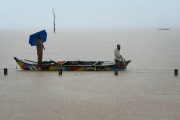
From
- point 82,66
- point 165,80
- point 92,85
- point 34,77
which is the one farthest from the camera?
point 82,66

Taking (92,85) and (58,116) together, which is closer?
(58,116)

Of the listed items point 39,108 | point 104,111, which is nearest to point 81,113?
point 104,111

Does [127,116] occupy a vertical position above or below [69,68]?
below

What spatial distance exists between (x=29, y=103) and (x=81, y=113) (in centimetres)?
193

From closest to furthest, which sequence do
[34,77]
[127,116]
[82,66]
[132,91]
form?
1. [127,116]
2. [132,91]
3. [34,77]
4. [82,66]

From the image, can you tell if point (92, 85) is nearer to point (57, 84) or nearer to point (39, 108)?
point (57, 84)

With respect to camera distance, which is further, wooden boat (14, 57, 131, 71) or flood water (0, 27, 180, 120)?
wooden boat (14, 57, 131, 71)

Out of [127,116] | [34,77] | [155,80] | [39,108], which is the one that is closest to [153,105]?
[127,116]

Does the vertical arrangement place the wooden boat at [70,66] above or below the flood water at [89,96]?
above

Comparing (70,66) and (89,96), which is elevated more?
(70,66)

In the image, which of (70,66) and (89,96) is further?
(70,66)

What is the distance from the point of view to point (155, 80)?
603 inches

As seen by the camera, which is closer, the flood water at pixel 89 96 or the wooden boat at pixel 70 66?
the flood water at pixel 89 96

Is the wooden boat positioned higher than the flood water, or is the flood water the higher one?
the wooden boat
